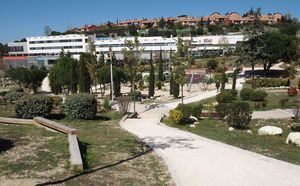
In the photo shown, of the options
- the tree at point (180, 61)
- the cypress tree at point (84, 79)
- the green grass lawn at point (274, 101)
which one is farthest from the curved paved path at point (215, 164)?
the cypress tree at point (84, 79)

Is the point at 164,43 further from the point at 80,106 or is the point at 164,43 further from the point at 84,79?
the point at 80,106

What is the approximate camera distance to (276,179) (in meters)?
10.5

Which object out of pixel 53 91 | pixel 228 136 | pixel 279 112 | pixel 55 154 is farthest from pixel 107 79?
pixel 55 154

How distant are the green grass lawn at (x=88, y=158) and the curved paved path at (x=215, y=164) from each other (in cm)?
57

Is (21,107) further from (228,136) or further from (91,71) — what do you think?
(91,71)

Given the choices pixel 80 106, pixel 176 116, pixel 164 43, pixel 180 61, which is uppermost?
pixel 164 43

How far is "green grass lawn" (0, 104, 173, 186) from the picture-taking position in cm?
1005

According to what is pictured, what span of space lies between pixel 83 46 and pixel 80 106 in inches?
4292

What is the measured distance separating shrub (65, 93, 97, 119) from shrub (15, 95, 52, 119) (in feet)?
4.10

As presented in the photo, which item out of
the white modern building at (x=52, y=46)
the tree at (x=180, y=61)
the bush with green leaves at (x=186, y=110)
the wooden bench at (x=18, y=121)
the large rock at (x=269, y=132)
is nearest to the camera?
the wooden bench at (x=18, y=121)

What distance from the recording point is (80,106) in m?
20.9

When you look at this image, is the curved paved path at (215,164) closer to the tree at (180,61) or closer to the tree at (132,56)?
the tree at (180,61)

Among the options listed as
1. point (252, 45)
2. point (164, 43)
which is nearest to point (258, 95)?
point (252, 45)

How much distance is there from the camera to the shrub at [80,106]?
20839mm
